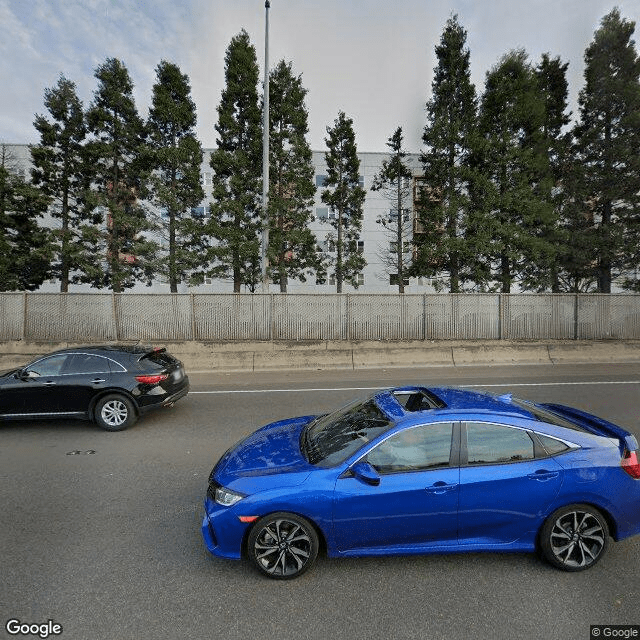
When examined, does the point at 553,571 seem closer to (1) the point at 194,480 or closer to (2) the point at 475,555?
(2) the point at 475,555

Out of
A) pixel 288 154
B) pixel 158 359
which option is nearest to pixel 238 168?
pixel 288 154

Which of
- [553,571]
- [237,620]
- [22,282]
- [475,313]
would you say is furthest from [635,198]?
[22,282]

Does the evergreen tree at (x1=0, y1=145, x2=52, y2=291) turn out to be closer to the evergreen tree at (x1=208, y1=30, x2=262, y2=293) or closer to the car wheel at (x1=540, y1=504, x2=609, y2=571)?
the evergreen tree at (x1=208, y1=30, x2=262, y2=293)

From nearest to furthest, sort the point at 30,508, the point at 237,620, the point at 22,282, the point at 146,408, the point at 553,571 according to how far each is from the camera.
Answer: the point at 237,620, the point at 553,571, the point at 30,508, the point at 146,408, the point at 22,282

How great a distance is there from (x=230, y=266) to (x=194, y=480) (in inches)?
596

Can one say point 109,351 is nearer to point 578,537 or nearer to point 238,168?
point 578,537

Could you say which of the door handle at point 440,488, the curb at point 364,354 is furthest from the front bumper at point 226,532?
the curb at point 364,354

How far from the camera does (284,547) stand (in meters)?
3.17

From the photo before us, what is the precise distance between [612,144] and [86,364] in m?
22.7

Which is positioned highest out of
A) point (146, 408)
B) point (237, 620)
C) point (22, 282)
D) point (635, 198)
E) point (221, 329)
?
point (635, 198)

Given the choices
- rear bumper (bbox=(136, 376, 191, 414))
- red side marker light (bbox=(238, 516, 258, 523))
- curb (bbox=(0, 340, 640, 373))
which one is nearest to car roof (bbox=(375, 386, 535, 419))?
red side marker light (bbox=(238, 516, 258, 523))

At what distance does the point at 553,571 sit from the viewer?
326cm

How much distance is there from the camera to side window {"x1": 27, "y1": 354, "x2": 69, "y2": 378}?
23.2 ft

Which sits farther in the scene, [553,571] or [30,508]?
[30,508]
